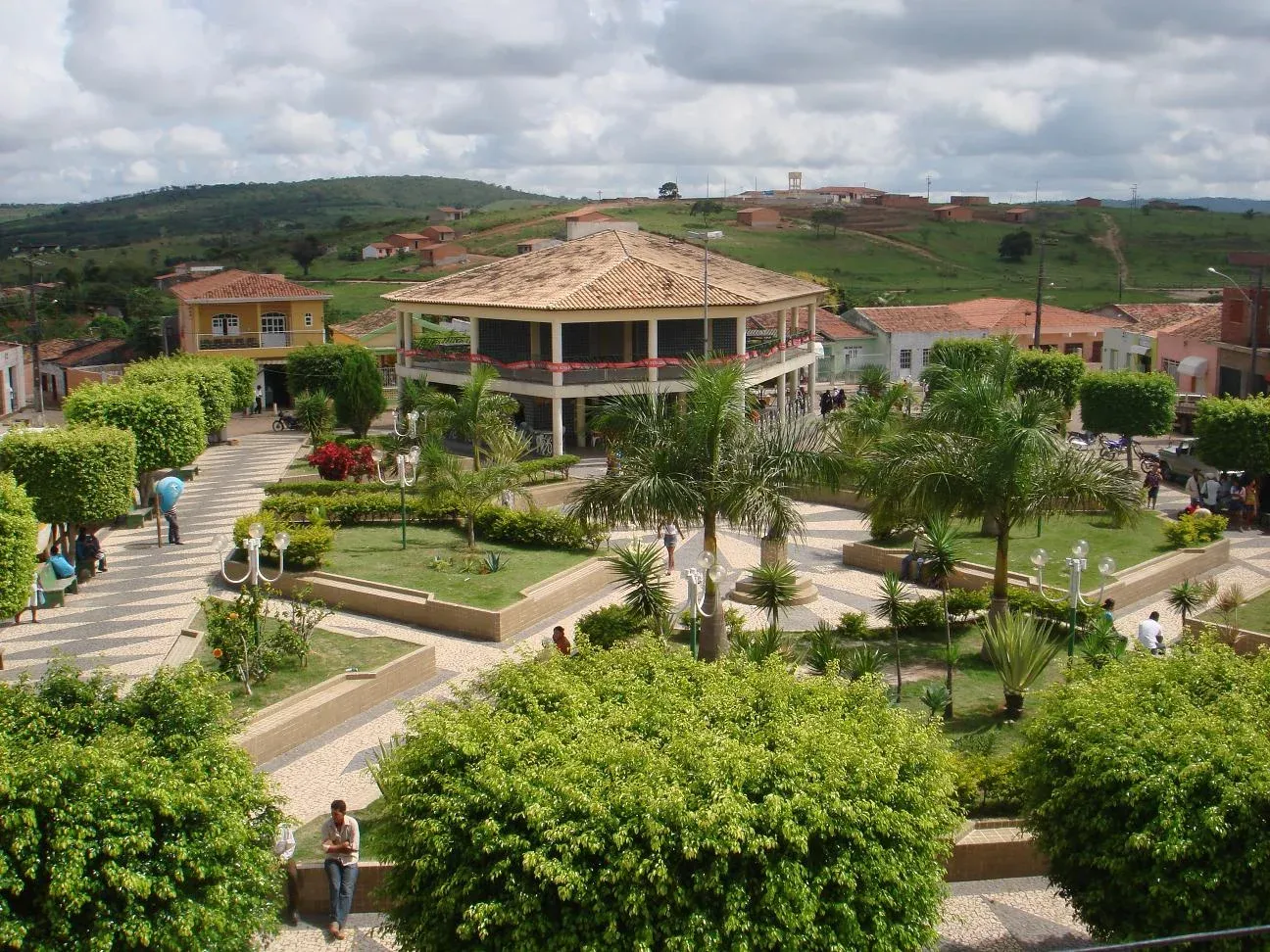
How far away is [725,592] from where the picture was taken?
22766mm

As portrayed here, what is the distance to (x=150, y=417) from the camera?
1070 inches

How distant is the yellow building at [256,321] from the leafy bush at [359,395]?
40.5 ft

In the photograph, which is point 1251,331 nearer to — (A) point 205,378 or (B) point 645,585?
(B) point 645,585

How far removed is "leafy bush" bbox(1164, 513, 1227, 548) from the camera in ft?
80.5

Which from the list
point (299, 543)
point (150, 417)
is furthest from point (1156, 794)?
point (150, 417)

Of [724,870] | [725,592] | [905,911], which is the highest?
[724,870]

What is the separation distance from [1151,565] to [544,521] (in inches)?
455

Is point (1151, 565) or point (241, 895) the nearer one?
point (241, 895)

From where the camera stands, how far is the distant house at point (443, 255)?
336ft

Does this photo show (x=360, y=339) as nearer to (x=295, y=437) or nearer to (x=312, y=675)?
(x=295, y=437)

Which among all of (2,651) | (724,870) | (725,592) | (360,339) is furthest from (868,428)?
(360,339)

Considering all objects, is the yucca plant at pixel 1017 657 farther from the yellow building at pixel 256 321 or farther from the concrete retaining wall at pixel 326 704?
the yellow building at pixel 256 321

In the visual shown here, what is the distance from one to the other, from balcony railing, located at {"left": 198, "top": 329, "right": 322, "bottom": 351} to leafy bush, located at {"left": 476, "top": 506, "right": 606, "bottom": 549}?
2762cm

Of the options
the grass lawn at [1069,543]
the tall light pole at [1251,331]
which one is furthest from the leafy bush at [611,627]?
the tall light pole at [1251,331]
